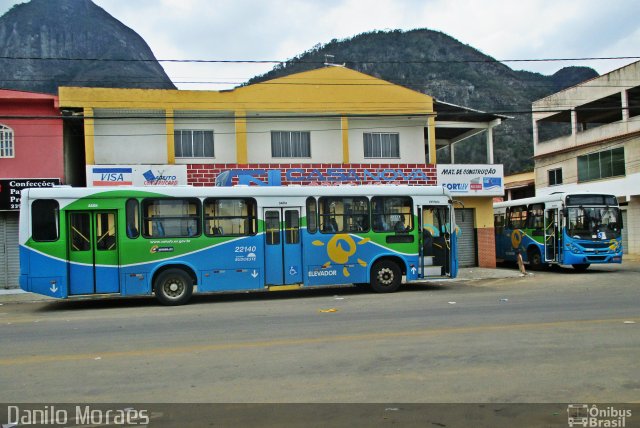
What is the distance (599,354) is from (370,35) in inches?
2905

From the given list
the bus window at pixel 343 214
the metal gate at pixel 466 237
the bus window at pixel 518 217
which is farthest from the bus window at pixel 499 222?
the bus window at pixel 343 214

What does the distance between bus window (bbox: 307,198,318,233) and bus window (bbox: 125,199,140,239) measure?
431 cm

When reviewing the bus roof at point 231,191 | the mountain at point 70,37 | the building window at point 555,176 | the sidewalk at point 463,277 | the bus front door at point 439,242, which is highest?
the mountain at point 70,37

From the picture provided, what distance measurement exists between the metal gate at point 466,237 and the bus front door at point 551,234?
294 centimetres

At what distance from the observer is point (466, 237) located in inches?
900

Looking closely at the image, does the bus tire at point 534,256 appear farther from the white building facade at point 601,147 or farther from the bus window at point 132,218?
the bus window at point 132,218

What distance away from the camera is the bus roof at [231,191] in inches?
508

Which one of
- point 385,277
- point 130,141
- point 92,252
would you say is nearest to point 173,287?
point 92,252

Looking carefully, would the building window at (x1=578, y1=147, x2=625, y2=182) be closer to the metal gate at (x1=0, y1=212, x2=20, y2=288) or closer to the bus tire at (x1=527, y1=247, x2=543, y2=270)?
the bus tire at (x1=527, y1=247, x2=543, y2=270)

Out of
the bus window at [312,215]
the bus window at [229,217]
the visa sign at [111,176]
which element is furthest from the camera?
the visa sign at [111,176]

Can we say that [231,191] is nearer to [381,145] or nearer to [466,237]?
[381,145]

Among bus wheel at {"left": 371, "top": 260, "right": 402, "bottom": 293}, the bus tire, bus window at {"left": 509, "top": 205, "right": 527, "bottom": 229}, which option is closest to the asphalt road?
bus wheel at {"left": 371, "top": 260, "right": 402, "bottom": 293}

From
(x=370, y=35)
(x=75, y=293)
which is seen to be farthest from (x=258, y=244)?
(x=370, y=35)

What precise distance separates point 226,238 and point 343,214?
3224mm
